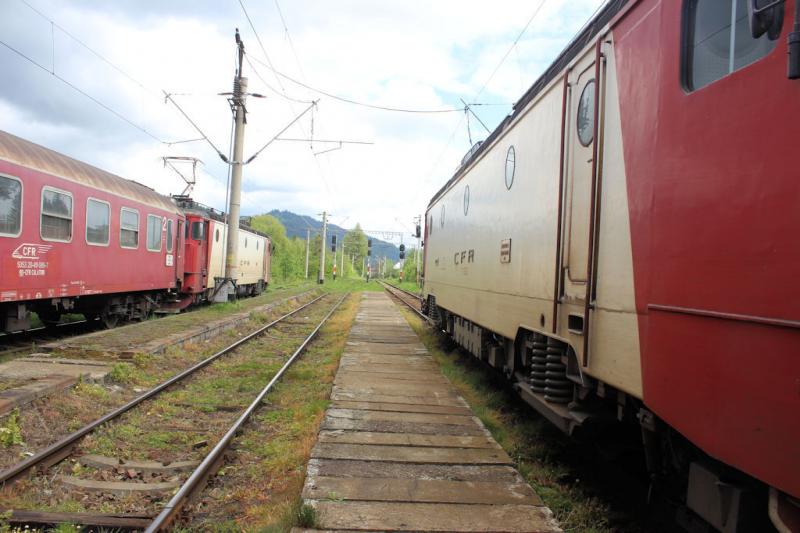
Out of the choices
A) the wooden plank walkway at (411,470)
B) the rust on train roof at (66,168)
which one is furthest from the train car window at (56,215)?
the wooden plank walkway at (411,470)

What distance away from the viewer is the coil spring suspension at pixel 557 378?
174 inches

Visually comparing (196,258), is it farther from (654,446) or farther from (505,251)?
(654,446)

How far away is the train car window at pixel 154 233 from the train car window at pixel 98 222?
7.23 ft

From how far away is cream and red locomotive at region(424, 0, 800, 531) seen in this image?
199 centimetres

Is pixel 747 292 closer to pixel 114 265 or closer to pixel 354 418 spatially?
pixel 354 418

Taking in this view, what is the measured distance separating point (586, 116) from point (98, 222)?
33.0 feet

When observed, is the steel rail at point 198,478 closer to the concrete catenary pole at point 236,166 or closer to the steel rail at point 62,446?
the steel rail at point 62,446

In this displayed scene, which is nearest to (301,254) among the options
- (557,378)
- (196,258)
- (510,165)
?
(196,258)

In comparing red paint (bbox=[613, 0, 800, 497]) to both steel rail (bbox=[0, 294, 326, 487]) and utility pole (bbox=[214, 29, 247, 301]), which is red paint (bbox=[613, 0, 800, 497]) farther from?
utility pole (bbox=[214, 29, 247, 301])

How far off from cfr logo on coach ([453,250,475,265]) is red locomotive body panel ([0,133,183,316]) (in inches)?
264

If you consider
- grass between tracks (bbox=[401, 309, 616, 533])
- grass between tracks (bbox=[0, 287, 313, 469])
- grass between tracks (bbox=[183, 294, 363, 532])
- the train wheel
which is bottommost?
grass between tracks (bbox=[183, 294, 363, 532])

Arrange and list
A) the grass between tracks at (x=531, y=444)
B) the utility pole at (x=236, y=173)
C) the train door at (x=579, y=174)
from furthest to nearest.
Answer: the utility pole at (x=236, y=173), the grass between tracks at (x=531, y=444), the train door at (x=579, y=174)

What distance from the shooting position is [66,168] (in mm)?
9852

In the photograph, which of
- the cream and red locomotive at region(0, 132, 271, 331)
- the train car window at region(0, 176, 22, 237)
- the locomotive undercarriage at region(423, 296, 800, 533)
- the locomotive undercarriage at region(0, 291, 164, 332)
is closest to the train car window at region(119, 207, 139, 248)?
the cream and red locomotive at region(0, 132, 271, 331)
